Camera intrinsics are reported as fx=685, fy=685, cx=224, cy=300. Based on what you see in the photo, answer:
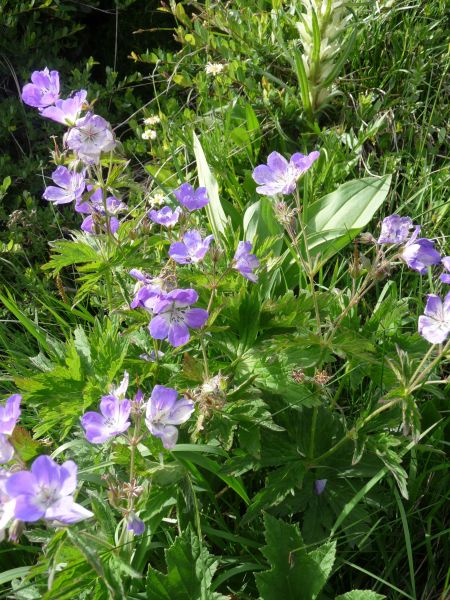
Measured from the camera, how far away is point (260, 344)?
1475 millimetres

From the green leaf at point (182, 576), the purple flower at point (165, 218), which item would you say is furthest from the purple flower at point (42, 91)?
the green leaf at point (182, 576)

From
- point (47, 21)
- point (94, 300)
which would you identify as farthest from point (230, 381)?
point (47, 21)

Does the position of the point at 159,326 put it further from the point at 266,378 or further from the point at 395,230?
the point at 395,230

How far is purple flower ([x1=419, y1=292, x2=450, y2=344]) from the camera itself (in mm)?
1198

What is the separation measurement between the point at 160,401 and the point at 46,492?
0.28 metres

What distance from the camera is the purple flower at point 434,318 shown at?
120 centimetres

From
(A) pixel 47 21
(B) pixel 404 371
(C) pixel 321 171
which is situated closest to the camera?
(B) pixel 404 371

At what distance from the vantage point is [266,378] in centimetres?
141

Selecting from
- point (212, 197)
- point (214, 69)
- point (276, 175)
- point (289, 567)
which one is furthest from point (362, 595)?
point (214, 69)

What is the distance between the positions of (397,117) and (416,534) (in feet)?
4.98

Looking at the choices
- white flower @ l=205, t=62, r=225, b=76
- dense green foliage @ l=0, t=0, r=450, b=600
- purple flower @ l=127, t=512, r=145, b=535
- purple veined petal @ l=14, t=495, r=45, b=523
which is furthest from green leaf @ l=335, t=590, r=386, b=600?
white flower @ l=205, t=62, r=225, b=76

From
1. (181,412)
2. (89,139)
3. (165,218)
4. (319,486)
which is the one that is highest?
(89,139)

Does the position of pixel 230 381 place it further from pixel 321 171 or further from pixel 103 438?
pixel 321 171

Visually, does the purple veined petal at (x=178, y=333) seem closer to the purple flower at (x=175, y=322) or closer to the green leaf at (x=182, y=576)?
the purple flower at (x=175, y=322)
